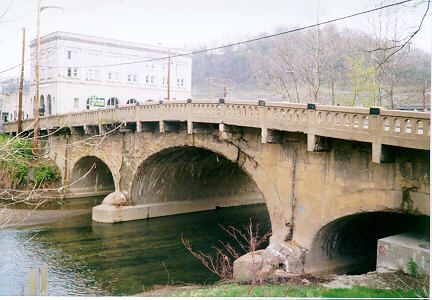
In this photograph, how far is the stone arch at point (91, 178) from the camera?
31.3 meters

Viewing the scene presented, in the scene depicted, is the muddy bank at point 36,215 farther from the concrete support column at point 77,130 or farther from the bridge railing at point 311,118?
the bridge railing at point 311,118

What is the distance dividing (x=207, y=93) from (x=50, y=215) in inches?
923

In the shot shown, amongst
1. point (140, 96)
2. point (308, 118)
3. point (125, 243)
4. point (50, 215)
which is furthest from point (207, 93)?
point (308, 118)

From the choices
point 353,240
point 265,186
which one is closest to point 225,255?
point 265,186

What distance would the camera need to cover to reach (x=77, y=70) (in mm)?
34125

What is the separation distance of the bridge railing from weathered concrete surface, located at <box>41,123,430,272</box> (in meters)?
0.74

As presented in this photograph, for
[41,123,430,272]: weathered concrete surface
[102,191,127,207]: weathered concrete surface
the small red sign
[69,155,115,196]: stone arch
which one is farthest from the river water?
the small red sign

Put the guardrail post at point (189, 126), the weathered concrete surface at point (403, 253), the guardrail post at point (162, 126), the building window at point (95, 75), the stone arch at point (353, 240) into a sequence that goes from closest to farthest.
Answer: the weathered concrete surface at point (403, 253) < the stone arch at point (353, 240) < the guardrail post at point (189, 126) < the guardrail post at point (162, 126) < the building window at point (95, 75)

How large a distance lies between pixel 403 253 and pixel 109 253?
39.4ft

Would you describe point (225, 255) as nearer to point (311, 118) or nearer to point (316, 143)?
point (316, 143)

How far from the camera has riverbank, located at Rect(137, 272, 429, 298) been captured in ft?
33.9

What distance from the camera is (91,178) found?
32.5 metres

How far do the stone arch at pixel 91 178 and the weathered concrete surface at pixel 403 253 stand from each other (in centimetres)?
2183

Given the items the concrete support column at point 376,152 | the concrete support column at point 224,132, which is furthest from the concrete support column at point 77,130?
the concrete support column at point 376,152
